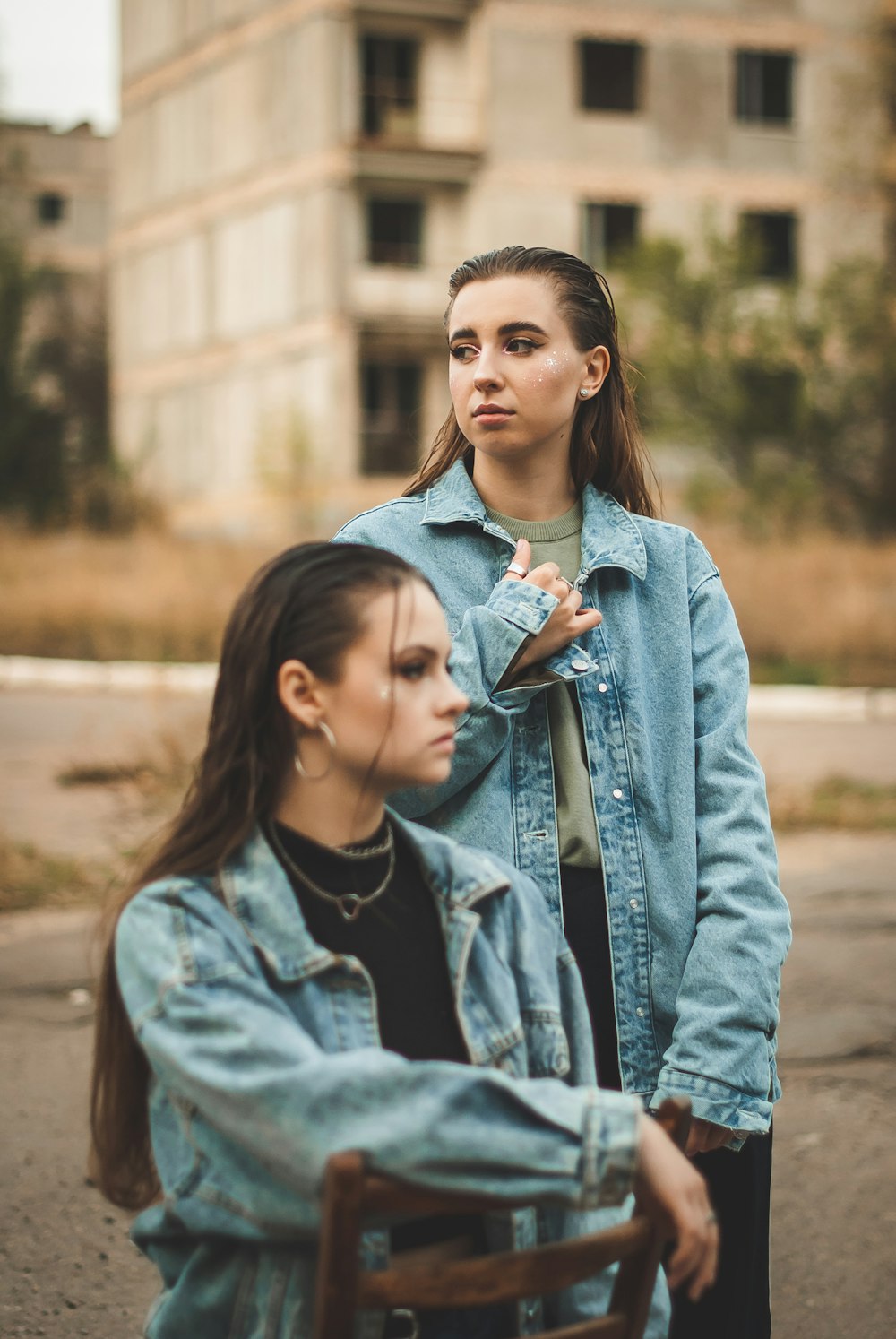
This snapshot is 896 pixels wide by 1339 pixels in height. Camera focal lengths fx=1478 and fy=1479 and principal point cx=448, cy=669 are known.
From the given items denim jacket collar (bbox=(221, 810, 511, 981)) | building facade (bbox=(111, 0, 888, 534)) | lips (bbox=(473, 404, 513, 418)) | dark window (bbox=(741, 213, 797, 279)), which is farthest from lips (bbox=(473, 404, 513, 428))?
dark window (bbox=(741, 213, 797, 279))

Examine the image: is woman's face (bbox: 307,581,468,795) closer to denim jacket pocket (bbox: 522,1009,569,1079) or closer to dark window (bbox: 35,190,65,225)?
denim jacket pocket (bbox: 522,1009,569,1079)

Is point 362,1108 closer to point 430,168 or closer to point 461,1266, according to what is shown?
point 461,1266

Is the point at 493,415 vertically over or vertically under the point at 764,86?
under

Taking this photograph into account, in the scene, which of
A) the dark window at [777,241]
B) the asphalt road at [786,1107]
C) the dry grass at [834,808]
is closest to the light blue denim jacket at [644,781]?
the asphalt road at [786,1107]

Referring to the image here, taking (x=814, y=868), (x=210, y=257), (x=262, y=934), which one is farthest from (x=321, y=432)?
(x=262, y=934)

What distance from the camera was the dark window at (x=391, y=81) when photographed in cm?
2769

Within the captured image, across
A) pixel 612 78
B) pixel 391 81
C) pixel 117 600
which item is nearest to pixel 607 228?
pixel 612 78

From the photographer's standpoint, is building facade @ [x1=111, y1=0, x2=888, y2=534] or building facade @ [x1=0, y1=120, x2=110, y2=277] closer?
building facade @ [x1=111, y1=0, x2=888, y2=534]

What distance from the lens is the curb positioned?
12.4m

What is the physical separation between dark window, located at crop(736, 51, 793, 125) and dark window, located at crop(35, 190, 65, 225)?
19.2 meters

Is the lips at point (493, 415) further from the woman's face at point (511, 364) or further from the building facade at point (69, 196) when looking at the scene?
the building facade at point (69, 196)

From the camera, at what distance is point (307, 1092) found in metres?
1.64

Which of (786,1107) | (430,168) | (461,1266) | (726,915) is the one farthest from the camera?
(430,168)

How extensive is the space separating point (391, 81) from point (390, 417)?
6.30 metres
